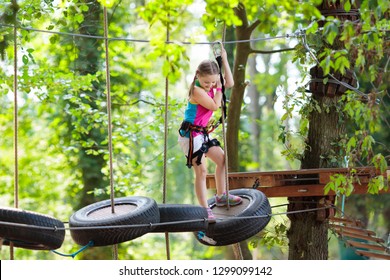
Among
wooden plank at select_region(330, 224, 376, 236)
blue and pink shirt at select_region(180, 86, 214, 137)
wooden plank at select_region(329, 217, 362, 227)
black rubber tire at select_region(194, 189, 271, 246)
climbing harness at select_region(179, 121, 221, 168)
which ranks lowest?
wooden plank at select_region(330, 224, 376, 236)

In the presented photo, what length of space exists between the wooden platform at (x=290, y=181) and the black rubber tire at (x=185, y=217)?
3.29 ft

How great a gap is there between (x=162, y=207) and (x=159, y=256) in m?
13.3

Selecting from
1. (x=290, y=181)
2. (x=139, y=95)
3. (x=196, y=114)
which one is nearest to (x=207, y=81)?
(x=196, y=114)

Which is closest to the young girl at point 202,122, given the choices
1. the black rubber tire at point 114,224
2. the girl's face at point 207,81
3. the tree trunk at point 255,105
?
the girl's face at point 207,81

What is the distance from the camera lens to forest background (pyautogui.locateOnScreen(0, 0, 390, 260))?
4.30 metres

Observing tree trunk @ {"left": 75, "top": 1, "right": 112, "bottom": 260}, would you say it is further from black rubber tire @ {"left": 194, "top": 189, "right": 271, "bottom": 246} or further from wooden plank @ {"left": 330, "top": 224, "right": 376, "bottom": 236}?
black rubber tire @ {"left": 194, "top": 189, "right": 271, "bottom": 246}

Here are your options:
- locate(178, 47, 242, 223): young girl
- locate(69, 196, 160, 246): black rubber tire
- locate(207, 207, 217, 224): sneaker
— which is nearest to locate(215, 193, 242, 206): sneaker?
locate(178, 47, 242, 223): young girl

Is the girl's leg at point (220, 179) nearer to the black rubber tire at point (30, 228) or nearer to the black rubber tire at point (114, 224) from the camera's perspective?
the black rubber tire at point (114, 224)

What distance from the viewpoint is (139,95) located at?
38.6 feet

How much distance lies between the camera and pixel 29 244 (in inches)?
195

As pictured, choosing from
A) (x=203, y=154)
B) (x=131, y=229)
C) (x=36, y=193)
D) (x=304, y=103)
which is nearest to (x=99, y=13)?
(x=304, y=103)

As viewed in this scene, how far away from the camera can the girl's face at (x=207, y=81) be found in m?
5.12

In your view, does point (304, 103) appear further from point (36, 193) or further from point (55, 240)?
point (36, 193)

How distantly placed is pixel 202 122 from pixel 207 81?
35 centimetres
